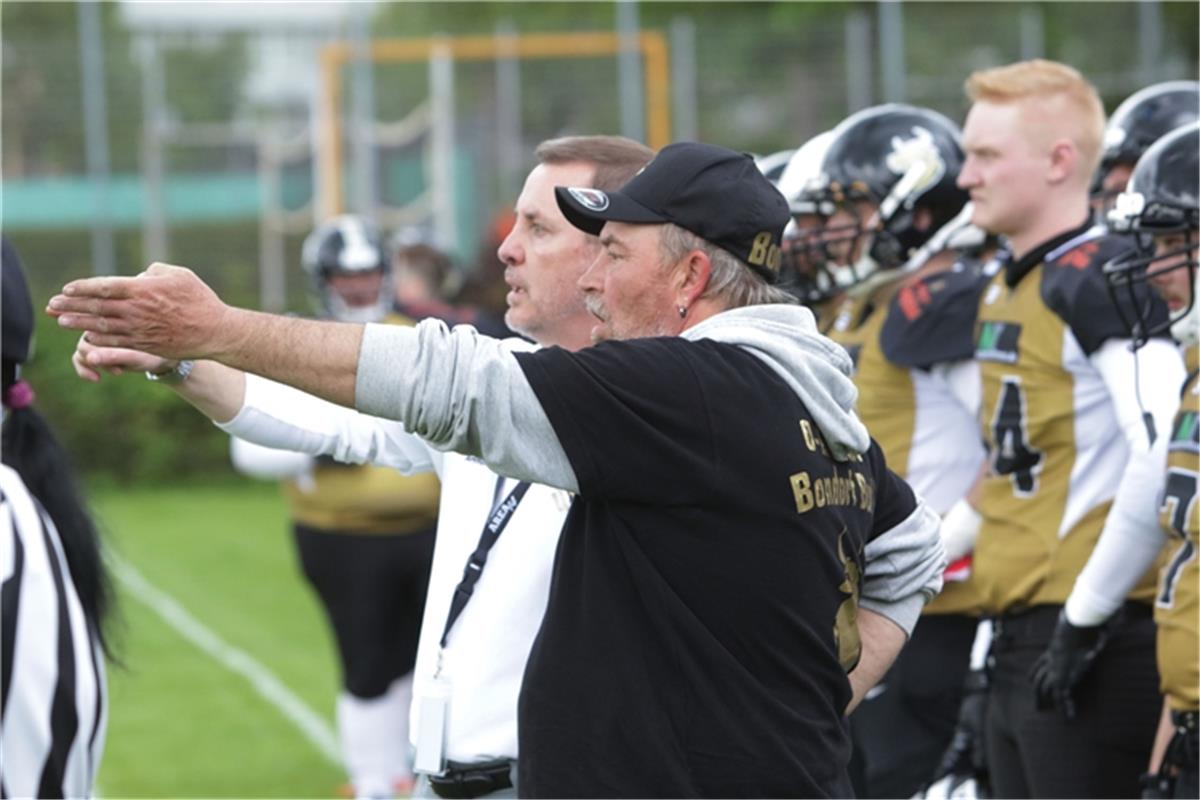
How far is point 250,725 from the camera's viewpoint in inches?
384

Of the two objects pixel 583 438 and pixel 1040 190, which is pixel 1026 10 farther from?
pixel 583 438

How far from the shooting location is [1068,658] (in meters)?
4.72

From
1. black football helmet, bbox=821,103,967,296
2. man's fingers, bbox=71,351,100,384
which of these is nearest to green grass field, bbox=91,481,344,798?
man's fingers, bbox=71,351,100,384

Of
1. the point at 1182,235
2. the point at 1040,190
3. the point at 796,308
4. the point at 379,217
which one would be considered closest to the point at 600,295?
the point at 796,308

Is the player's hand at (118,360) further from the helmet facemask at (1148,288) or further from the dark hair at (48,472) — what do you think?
the helmet facemask at (1148,288)

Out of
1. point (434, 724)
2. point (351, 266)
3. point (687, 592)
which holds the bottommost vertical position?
point (434, 724)

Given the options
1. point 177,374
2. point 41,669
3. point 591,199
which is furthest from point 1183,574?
point 41,669

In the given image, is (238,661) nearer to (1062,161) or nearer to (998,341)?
(998,341)

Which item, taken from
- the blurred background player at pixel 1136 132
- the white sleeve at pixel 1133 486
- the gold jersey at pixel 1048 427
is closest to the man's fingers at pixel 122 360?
the white sleeve at pixel 1133 486

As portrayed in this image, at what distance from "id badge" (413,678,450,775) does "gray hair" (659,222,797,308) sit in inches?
38.9

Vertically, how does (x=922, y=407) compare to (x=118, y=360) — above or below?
below

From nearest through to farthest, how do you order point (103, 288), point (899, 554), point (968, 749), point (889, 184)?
point (103, 288) → point (899, 554) → point (968, 749) → point (889, 184)

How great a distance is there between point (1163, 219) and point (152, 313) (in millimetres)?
2542

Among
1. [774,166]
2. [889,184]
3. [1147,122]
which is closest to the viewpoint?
[889,184]
